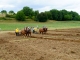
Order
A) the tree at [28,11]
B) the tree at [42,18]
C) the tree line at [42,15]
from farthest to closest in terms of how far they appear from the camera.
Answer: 1. the tree at [28,11]
2. the tree line at [42,15]
3. the tree at [42,18]

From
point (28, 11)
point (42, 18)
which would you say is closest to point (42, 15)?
point (42, 18)

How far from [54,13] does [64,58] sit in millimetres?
113909

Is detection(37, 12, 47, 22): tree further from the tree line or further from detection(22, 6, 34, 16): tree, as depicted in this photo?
detection(22, 6, 34, 16): tree

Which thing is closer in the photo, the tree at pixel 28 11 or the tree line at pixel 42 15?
the tree line at pixel 42 15

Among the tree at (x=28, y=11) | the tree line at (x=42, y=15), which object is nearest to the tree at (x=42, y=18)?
the tree line at (x=42, y=15)

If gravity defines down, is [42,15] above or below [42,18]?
above

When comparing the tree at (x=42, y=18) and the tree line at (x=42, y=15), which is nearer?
the tree at (x=42, y=18)

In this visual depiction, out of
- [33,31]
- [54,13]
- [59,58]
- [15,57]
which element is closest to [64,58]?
[59,58]

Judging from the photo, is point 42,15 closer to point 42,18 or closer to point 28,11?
point 42,18

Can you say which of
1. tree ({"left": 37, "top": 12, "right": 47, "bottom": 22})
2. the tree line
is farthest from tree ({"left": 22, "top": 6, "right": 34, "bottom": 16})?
tree ({"left": 37, "top": 12, "right": 47, "bottom": 22})

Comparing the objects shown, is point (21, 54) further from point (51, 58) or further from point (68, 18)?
point (68, 18)

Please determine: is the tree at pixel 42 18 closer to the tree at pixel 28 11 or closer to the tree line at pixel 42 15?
the tree line at pixel 42 15

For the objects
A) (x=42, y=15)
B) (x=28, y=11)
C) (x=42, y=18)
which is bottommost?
(x=42, y=18)

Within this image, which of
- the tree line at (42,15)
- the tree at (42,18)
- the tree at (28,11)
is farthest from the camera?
the tree at (28,11)
